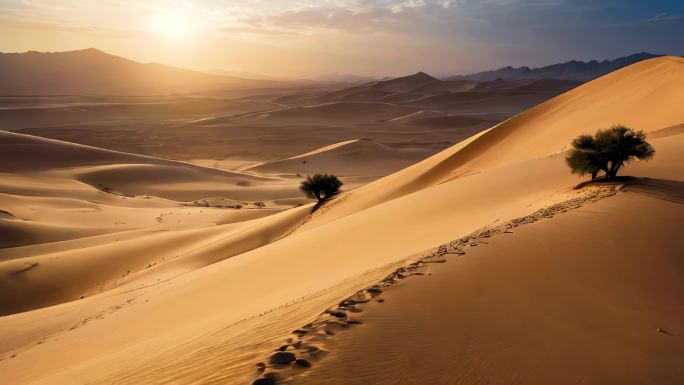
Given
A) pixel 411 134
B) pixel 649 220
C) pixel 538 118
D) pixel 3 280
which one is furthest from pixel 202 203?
pixel 411 134

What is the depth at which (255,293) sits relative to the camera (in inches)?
298

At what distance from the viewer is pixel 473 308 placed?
169 inches

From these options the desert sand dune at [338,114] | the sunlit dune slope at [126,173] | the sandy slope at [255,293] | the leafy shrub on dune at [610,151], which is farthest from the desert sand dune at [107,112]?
the leafy shrub on dune at [610,151]

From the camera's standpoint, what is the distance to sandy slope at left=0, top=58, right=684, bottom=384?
14.5 ft

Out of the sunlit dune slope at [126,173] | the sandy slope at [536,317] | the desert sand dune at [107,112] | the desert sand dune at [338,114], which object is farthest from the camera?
the desert sand dune at [338,114]

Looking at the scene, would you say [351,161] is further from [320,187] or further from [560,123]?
[560,123]

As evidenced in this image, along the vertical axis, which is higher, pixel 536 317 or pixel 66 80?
pixel 66 80

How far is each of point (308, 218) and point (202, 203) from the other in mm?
11741

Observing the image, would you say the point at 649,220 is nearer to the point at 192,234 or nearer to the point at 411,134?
the point at 192,234

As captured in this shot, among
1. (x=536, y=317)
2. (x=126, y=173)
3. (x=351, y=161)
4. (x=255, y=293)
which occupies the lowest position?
(x=536, y=317)

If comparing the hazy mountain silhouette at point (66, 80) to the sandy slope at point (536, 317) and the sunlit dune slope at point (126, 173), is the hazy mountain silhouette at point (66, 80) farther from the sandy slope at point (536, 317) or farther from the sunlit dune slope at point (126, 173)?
the sandy slope at point (536, 317)

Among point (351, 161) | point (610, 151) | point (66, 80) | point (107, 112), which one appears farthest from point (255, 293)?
point (66, 80)

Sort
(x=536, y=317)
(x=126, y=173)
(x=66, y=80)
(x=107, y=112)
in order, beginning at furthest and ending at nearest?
(x=66, y=80)
(x=107, y=112)
(x=126, y=173)
(x=536, y=317)

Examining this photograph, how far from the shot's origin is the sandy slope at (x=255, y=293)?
14.5 feet
